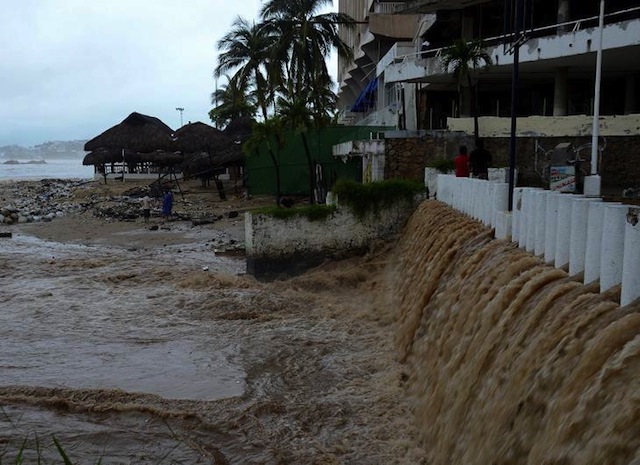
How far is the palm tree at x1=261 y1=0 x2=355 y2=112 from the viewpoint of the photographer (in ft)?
103

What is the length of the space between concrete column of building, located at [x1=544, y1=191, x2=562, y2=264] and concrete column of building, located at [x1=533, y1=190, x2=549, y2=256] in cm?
17

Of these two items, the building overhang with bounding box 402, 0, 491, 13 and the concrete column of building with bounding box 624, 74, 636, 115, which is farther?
the building overhang with bounding box 402, 0, 491, 13

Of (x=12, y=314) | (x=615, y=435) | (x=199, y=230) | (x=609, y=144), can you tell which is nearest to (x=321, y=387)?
(x=615, y=435)

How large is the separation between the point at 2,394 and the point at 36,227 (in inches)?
792

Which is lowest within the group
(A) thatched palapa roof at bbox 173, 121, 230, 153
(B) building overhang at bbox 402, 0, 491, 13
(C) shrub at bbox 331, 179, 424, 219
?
(C) shrub at bbox 331, 179, 424, 219

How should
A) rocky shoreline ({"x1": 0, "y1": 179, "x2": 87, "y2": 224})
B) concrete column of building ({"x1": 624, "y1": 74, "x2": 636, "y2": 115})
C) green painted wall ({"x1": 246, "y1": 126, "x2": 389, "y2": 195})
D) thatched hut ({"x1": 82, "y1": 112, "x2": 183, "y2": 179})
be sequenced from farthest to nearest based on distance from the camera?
thatched hut ({"x1": 82, "y1": 112, "x2": 183, "y2": 179})
rocky shoreline ({"x1": 0, "y1": 179, "x2": 87, "y2": 224})
green painted wall ({"x1": 246, "y1": 126, "x2": 389, "y2": 195})
concrete column of building ({"x1": 624, "y1": 74, "x2": 636, "y2": 115})

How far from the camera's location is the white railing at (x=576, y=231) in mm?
4410

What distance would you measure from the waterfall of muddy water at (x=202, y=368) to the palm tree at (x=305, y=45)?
17405mm

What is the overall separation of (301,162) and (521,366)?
24.6 metres

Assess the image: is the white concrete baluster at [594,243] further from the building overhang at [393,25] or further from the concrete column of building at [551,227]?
the building overhang at [393,25]

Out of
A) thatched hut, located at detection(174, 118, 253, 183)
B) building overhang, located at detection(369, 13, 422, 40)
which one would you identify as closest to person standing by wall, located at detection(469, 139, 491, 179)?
thatched hut, located at detection(174, 118, 253, 183)

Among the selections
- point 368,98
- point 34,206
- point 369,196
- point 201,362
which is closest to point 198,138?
point 34,206

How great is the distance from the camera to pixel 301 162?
28.8m

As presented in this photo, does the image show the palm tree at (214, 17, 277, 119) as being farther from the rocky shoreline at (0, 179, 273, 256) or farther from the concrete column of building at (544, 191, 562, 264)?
the concrete column of building at (544, 191, 562, 264)
